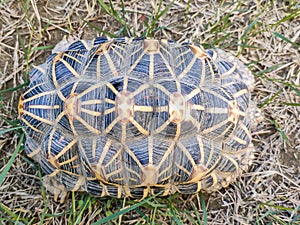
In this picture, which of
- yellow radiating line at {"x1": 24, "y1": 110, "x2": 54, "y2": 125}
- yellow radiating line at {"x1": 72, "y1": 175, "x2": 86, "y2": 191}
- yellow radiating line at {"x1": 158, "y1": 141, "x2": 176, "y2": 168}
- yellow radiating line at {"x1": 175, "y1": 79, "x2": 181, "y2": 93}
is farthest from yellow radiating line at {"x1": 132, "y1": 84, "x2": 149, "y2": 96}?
yellow radiating line at {"x1": 72, "y1": 175, "x2": 86, "y2": 191}

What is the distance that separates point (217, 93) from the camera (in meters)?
1.78

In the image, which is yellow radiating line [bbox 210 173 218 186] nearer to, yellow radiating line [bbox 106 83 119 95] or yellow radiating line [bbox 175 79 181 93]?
yellow radiating line [bbox 175 79 181 93]

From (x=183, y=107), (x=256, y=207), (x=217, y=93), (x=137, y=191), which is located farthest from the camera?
(x=256, y=207)

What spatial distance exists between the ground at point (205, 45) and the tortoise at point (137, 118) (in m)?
0.26

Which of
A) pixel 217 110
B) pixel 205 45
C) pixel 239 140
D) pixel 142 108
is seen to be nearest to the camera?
pixel 142 108

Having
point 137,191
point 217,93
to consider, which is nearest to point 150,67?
point 217,93

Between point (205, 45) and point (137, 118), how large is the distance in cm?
72

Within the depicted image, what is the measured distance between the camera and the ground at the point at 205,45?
215 cm

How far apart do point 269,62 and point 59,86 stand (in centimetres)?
109

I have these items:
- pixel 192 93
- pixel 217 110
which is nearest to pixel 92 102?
pixel 192 93

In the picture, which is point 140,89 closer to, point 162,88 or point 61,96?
point 162,88

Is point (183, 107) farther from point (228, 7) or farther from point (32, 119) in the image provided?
point (228, 7)

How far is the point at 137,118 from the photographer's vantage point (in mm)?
1658

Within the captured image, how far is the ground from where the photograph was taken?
215 cm
